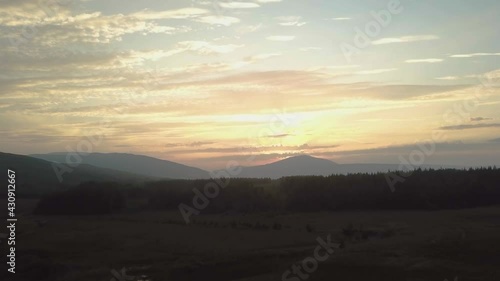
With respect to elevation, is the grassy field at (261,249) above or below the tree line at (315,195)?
below

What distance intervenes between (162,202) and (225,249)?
193 feet

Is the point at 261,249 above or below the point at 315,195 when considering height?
below

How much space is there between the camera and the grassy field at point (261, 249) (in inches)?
1224

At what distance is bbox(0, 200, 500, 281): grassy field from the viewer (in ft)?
102

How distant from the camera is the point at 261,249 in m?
43.9

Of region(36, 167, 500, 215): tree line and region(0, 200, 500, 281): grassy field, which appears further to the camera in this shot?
region(36, 167, 500, 215): tree line

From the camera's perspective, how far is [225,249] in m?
44.8

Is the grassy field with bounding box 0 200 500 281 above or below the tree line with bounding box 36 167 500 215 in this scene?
below

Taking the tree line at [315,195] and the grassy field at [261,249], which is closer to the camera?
the grassy field at [261,249]

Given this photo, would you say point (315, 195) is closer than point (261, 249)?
No

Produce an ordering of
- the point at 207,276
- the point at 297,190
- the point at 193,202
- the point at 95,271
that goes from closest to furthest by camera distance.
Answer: the point at 207,276
the point at 95,271
the point at 297,190
the point at 193,202

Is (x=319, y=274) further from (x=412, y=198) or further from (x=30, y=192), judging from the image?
(x=30, y=192)

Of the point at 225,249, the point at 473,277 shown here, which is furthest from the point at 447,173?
the point at 473,277

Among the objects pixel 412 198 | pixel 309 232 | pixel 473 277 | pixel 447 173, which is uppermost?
pixel 447 173
